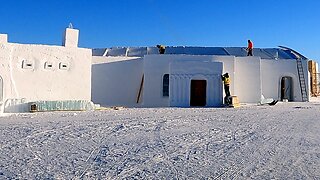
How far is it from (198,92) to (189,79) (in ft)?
3.14

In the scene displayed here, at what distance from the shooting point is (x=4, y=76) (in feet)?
48.1

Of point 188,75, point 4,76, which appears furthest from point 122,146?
point 188,75

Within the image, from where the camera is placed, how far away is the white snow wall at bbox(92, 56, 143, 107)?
20703mm

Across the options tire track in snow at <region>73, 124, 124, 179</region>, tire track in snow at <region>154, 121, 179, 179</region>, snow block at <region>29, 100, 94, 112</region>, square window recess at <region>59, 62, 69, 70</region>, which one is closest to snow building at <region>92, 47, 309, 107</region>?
square window recess at <region>59, 62, 69, 70</region>

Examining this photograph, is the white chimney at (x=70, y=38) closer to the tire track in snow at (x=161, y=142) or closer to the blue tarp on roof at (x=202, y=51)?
the blue tarp on roof at (x=202, y=51)

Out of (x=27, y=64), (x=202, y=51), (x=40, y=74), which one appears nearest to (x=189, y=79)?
(x=40, y=74)

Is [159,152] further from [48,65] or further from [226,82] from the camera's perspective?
[226,82]

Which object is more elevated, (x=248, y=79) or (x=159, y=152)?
(x=248, y=79)

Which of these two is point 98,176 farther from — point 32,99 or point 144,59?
point 144,59

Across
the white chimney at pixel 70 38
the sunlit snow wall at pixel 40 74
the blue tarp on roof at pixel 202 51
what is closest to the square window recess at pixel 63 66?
the sunlit snow wall at pixel 40 74

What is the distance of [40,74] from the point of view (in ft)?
51.4

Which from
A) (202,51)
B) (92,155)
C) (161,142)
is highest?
(202,51)

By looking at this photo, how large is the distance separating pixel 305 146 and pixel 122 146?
3.36 metres

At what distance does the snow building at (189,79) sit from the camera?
19.3 m
